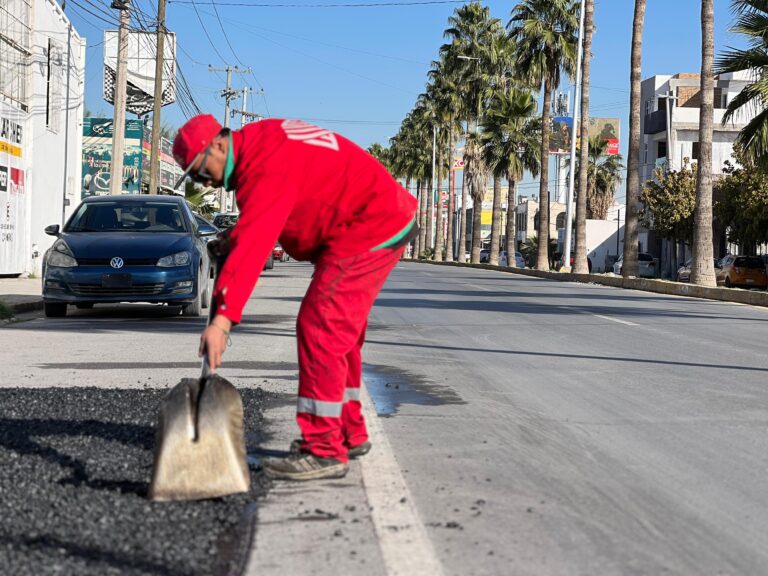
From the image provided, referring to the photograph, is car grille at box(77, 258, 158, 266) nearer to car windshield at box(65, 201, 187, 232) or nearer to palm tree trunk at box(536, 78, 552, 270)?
car windshield at box(65, 201, 187, 232)

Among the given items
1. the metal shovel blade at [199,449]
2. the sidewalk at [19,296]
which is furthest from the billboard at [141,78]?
the metal shovel blade at [199,449]

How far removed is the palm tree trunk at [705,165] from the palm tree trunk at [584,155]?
1112 centimetres

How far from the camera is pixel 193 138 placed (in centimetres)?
502

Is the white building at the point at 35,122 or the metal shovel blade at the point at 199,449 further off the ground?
the white building at the point at 35,122

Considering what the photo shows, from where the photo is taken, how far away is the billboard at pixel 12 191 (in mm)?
25906

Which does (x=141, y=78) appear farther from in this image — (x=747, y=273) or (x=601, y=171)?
(x=601, y=171)

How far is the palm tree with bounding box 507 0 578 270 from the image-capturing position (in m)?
51.3

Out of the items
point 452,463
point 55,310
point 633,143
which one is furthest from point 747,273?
point 452,463

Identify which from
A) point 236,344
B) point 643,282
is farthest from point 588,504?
point 643,282

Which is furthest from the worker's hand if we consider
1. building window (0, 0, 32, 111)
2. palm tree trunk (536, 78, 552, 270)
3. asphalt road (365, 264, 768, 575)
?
palm tree trunk (536, 78, 552, 270)

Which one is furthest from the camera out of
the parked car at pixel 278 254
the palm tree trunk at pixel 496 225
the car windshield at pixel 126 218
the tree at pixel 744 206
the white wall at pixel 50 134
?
the palm tree trunk at pixel 496 225

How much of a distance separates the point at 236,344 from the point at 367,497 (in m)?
7.44

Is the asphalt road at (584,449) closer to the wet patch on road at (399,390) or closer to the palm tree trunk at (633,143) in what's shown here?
the wet patch on road at (399,390)

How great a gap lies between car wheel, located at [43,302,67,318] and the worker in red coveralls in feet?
35.8
